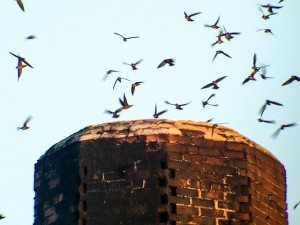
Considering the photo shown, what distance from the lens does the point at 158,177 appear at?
28.6ft

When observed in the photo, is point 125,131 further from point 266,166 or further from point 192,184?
point 266,166

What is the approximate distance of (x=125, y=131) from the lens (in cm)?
913

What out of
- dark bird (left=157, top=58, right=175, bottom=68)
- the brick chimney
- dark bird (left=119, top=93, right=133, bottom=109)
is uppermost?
dark bird (left=157, top=58, right=175, bottom=68)

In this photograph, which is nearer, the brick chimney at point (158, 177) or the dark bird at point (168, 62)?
the brick chimney at point (158, 177)

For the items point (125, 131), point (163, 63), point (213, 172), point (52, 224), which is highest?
point (163, 63)

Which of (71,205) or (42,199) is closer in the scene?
(71,205)

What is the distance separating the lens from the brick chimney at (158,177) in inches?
341

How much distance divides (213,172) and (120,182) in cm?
118

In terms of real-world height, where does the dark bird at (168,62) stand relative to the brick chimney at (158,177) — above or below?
above

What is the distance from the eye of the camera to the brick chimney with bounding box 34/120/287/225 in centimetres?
867

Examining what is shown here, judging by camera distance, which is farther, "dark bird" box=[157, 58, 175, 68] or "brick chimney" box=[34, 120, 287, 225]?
"dark bird" box=[157, 58, 175, 68]

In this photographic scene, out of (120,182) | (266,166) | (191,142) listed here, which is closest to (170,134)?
(191,142)

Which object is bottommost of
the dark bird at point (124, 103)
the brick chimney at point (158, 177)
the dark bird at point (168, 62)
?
the brick chimney at point (158, 177)

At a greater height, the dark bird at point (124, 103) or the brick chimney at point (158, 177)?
the dark bird at point (124, 103)
